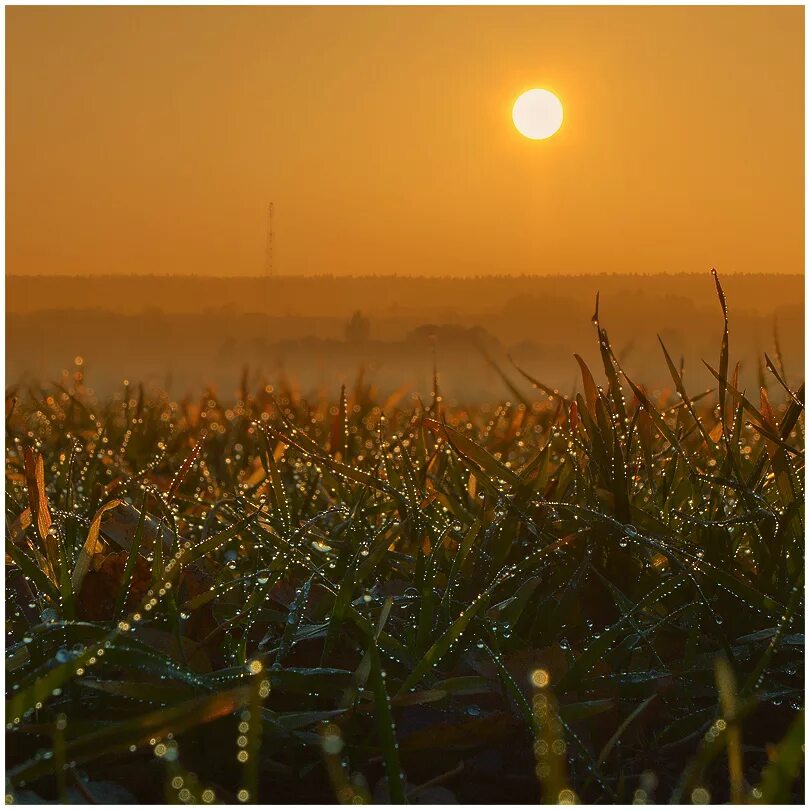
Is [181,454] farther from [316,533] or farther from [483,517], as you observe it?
[483,517]

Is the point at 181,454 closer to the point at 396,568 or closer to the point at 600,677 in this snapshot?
the point at 396,568

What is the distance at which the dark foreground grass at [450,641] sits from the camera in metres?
1.21

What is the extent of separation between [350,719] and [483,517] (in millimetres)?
473

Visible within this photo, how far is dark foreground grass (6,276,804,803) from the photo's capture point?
1206 millimetres

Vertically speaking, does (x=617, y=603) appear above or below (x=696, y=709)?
above

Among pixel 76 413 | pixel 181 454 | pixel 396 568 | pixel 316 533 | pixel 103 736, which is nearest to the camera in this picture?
pixel 103 736

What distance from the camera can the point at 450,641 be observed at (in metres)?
1.34

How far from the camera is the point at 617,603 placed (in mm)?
1490

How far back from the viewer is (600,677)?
1.37m

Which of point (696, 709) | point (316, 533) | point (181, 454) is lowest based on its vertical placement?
point (696, 709)

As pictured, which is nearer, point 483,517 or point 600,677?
point 600,677

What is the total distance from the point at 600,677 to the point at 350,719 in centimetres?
35

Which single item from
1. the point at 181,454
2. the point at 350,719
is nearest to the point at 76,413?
the point at 181,454

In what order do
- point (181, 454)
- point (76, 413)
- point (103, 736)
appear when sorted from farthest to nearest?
point (76, 413) < point (181, 454) < point (103, 736)
